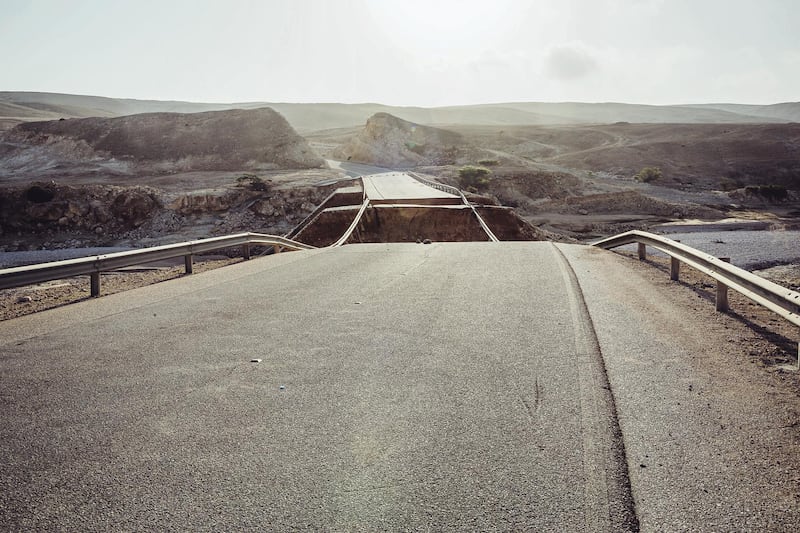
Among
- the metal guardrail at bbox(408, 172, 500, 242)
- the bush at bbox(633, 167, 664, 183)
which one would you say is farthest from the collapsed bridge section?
the bush at bbox(633, 167, 664, 183)

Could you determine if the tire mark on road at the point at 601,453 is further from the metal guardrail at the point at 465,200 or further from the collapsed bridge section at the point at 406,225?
the collapsed bridge section at the point at 406,225

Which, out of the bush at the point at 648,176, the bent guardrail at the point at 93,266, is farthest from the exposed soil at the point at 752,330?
the bush at the point at 648,176

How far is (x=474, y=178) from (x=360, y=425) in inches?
1934

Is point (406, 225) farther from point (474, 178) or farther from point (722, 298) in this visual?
point (474, 178)

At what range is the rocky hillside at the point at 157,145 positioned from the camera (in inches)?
2282

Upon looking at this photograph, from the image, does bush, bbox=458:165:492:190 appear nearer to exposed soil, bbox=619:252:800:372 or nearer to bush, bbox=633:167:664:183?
bush, bbox=633:167:664:183

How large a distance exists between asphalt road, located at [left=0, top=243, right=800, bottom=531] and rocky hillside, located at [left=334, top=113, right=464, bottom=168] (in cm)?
6609

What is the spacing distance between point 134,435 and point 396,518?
1966mm

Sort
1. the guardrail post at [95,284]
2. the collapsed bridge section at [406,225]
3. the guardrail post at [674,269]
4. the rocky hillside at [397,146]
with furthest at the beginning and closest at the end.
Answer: the rocky hillside at [397,146], the collapsed bridge section at [406,225], the guardrail post at [674,269], the guardrail post at [95,284]

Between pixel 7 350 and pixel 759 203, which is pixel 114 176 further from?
pixel 759 203

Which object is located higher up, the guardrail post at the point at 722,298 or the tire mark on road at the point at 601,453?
the guardrail post at the point at 722,298

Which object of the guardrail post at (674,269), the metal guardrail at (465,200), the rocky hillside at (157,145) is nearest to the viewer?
the guardrail post at (674,269)

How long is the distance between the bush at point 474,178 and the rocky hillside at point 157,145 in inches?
650

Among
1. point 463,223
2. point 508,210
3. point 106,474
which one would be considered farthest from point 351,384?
point 508,210
